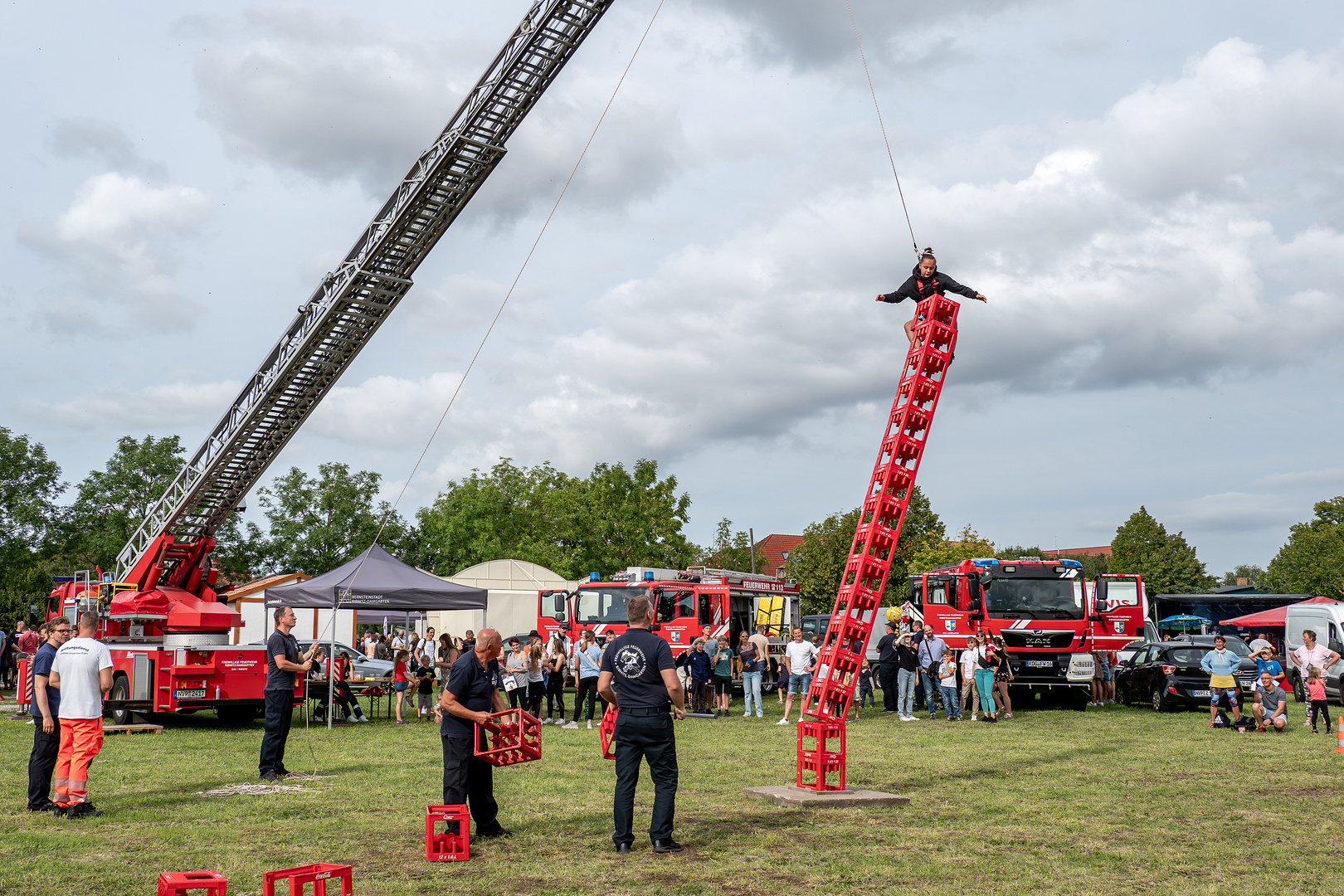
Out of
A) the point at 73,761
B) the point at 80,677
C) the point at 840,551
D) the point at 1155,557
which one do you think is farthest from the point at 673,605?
the point at 1155,557

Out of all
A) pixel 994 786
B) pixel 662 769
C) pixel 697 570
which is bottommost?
pixel 994 786

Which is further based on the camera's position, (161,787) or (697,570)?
(697,570)

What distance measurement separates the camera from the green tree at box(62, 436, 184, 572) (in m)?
51.0

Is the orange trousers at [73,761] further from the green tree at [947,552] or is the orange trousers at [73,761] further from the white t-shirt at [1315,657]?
the green tree at [947,552]

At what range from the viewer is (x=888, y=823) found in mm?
8930

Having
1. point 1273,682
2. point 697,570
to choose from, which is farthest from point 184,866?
point 697,570

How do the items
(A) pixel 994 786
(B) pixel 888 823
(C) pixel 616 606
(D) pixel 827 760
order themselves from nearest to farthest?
(B) pixel 888 823, (D) pixel 827 760, (A) pixel 994 786, (C) pixel 616 606

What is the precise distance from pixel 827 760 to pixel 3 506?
45092mm

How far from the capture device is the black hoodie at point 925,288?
11977mm

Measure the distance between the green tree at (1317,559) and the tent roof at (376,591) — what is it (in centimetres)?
5187

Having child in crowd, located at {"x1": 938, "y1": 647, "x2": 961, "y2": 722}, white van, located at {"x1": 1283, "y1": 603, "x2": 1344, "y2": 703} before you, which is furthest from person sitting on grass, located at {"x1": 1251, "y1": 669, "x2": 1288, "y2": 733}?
white van, located at {"x1": 1283, "y1": 603, "x2": 1344, "y2": 703}

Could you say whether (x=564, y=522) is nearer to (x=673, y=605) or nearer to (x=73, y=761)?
(x=673, y=605)

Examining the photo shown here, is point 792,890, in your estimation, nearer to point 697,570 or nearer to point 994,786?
point 994,786

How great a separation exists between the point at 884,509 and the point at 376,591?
11.5m
